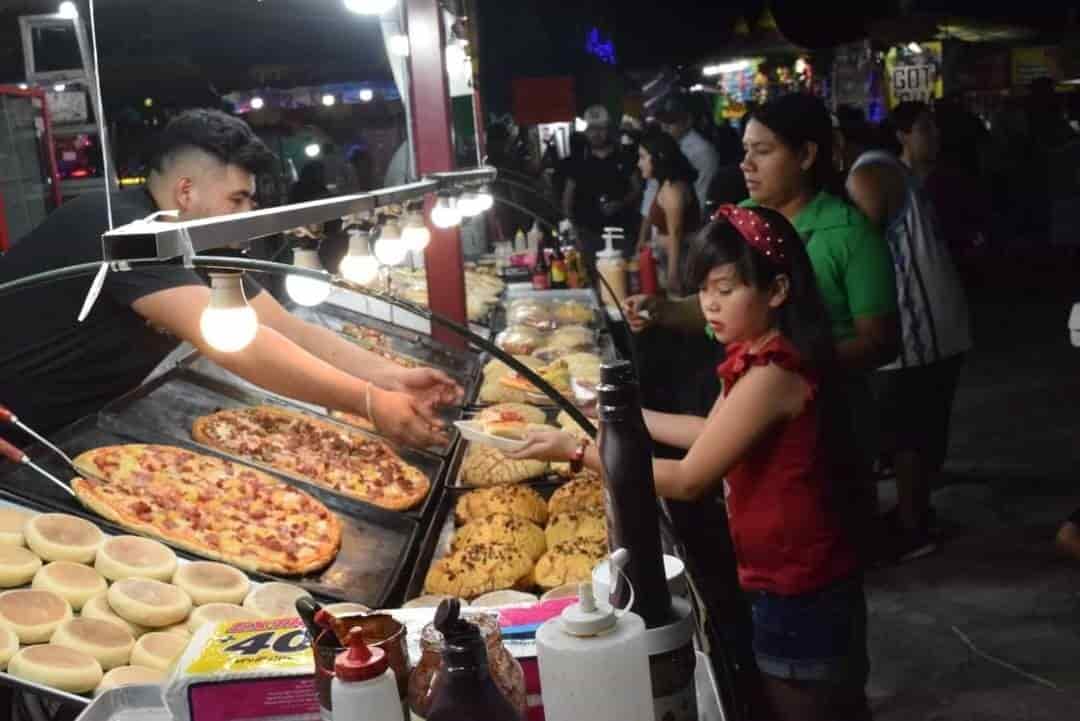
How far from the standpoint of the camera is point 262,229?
227cm

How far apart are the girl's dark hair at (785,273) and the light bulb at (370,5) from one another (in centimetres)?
352

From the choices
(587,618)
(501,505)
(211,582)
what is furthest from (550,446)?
(587,618)

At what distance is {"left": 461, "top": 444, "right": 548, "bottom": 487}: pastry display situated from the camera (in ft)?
14.3

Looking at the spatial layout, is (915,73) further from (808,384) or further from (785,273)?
(808,384)

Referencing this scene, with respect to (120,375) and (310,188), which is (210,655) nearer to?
(120,375)

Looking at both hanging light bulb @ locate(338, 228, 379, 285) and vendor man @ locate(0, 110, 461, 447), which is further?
hanging light bulb @ locate(338, 228, 379, 285)

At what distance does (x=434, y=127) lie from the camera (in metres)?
6.74

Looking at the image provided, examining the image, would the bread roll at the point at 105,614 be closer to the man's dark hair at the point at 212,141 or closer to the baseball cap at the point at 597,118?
the man's dark hair at the point at 212,141

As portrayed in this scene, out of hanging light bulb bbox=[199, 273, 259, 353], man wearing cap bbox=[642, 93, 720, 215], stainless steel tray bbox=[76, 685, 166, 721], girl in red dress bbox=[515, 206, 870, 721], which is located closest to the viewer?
stainless steel tray bbox=[76, 685, 166, 721]

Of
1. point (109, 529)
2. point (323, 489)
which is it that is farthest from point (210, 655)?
point (323, 489)

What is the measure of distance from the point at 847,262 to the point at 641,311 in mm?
2023

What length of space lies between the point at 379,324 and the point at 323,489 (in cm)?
272

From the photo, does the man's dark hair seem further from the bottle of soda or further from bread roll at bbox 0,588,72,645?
the bottle of soda

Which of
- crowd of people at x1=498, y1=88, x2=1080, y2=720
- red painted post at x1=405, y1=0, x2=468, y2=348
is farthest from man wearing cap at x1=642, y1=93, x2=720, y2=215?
red painted post at x1=405, y1=0, x2=468, y2=348
